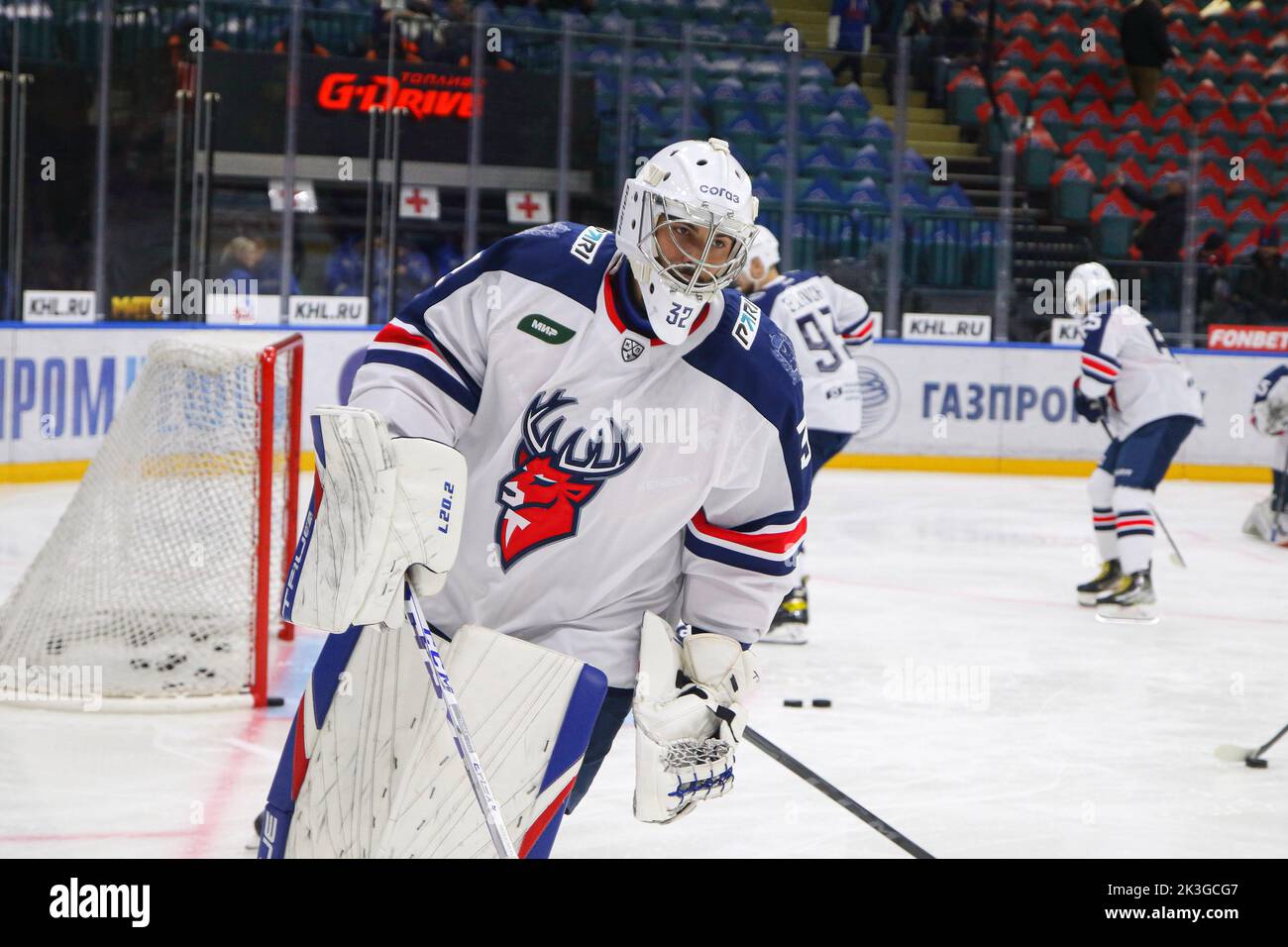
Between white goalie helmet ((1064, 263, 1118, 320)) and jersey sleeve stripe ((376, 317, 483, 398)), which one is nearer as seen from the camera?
jersey sleeve stripe ((376, 317, 483, 398))

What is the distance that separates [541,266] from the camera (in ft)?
6.91

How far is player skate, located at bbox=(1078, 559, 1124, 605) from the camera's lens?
628 cm

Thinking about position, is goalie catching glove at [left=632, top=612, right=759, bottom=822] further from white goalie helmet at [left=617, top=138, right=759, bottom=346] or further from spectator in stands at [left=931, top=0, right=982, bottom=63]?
spectator in stands at [left=931, top=0, right=982, bottom=63]

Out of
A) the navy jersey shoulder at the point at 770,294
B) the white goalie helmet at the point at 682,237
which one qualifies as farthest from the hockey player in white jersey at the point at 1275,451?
the white goalie helmet at the point at 682,237

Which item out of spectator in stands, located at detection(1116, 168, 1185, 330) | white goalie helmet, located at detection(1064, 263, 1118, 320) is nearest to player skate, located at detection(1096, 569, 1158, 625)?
white goalie helmet, located at detection(1064, 263, 1118, 320)

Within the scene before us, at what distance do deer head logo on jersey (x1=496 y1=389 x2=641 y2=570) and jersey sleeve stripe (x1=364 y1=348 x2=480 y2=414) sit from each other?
0.31 ft

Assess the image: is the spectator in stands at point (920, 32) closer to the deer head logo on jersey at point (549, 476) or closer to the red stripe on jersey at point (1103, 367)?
the red stripe on jersey at point (1103, 367)

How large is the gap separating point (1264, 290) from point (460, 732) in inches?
404

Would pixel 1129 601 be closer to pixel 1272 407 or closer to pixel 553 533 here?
pixel 1272 407

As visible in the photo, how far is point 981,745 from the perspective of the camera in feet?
13.7

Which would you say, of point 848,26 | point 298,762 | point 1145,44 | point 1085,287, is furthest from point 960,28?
point 298,762

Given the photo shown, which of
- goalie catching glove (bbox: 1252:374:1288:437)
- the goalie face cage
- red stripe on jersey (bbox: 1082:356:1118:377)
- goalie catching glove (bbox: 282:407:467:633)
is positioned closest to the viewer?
goalie catching glove (bbox: 282:407:467:633)
